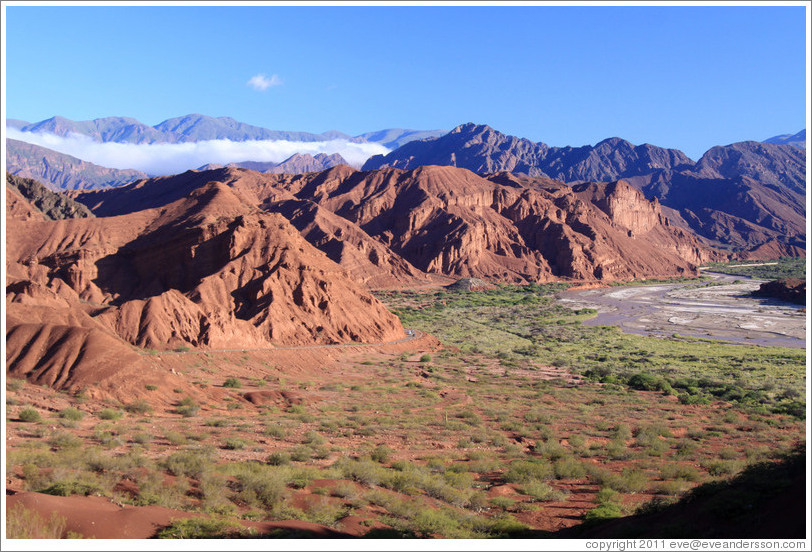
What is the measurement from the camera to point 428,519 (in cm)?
1527

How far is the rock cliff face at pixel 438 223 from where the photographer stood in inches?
5748

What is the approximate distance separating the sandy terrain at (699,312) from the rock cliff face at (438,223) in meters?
20.5

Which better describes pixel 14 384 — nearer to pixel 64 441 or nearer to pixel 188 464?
pixel 64 441

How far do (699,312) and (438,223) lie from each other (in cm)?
7234

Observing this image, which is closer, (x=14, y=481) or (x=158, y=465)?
(x=14, y=481)

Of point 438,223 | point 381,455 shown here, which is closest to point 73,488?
point 381,455

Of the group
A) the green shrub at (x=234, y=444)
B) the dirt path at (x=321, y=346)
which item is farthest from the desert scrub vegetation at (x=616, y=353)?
the green shrub at (x=234, y=444)

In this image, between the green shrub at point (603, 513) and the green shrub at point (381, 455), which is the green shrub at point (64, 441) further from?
the green shrub at point (603, 513)

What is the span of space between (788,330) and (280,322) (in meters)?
71.0

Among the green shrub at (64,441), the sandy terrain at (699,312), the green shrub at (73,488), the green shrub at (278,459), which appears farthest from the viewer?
the sandy terrain at (699,312)

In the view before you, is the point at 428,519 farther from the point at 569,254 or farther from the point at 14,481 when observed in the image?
the point at 569,254

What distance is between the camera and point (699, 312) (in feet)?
341

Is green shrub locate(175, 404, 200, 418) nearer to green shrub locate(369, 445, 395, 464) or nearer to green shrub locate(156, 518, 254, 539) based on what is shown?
green shrub locate(369, 445, 395, 464)

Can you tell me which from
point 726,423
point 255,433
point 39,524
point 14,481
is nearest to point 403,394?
point 255,433
